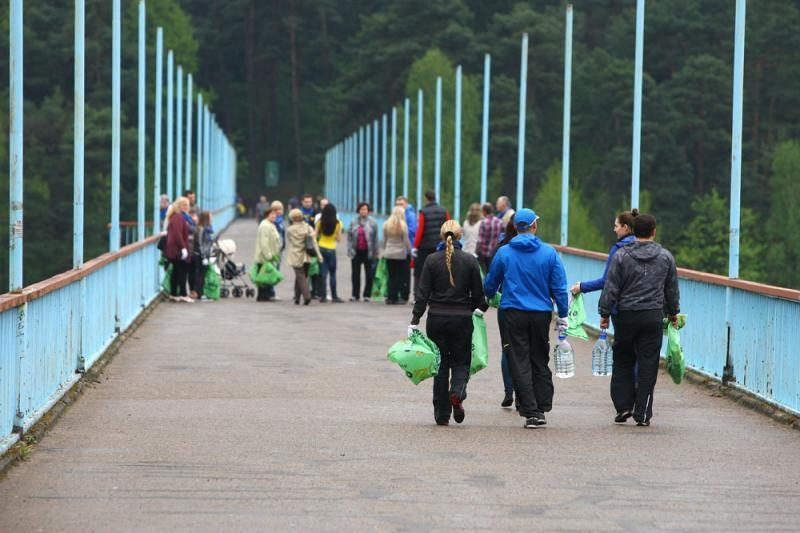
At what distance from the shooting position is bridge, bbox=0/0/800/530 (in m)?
9.61

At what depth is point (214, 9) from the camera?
149625 mm

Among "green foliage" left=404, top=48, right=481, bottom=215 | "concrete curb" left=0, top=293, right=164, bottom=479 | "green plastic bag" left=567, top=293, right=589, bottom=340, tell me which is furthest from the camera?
"green foliage" left=404, top=48, right=481, bottom=215

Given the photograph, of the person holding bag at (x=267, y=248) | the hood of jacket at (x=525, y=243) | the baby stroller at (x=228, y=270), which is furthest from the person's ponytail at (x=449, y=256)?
the baby stroller at (x=228, y=270)

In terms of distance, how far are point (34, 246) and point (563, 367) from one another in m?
80.0

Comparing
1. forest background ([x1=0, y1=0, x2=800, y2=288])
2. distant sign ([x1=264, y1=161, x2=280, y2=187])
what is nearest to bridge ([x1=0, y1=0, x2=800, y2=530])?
forest background ([x1=0, y1=0, x2=800, y2=288])

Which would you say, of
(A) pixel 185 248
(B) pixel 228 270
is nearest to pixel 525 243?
(A) pixel 185 248

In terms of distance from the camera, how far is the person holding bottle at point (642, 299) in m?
13.6

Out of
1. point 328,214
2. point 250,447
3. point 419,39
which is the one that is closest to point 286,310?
point 328,214

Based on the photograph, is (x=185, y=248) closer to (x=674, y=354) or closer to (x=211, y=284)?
(x=211, y=284)

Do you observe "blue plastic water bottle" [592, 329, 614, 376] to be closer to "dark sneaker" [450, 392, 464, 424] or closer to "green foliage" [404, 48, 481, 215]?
"dark sneaker" [450, 392, 464, 424]

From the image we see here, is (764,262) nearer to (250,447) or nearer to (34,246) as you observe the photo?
(34,246)

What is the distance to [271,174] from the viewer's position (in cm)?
15300

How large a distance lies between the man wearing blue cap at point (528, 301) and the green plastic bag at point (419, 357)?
22.7 inches

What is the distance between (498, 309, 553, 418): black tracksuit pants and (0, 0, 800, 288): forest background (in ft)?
226
